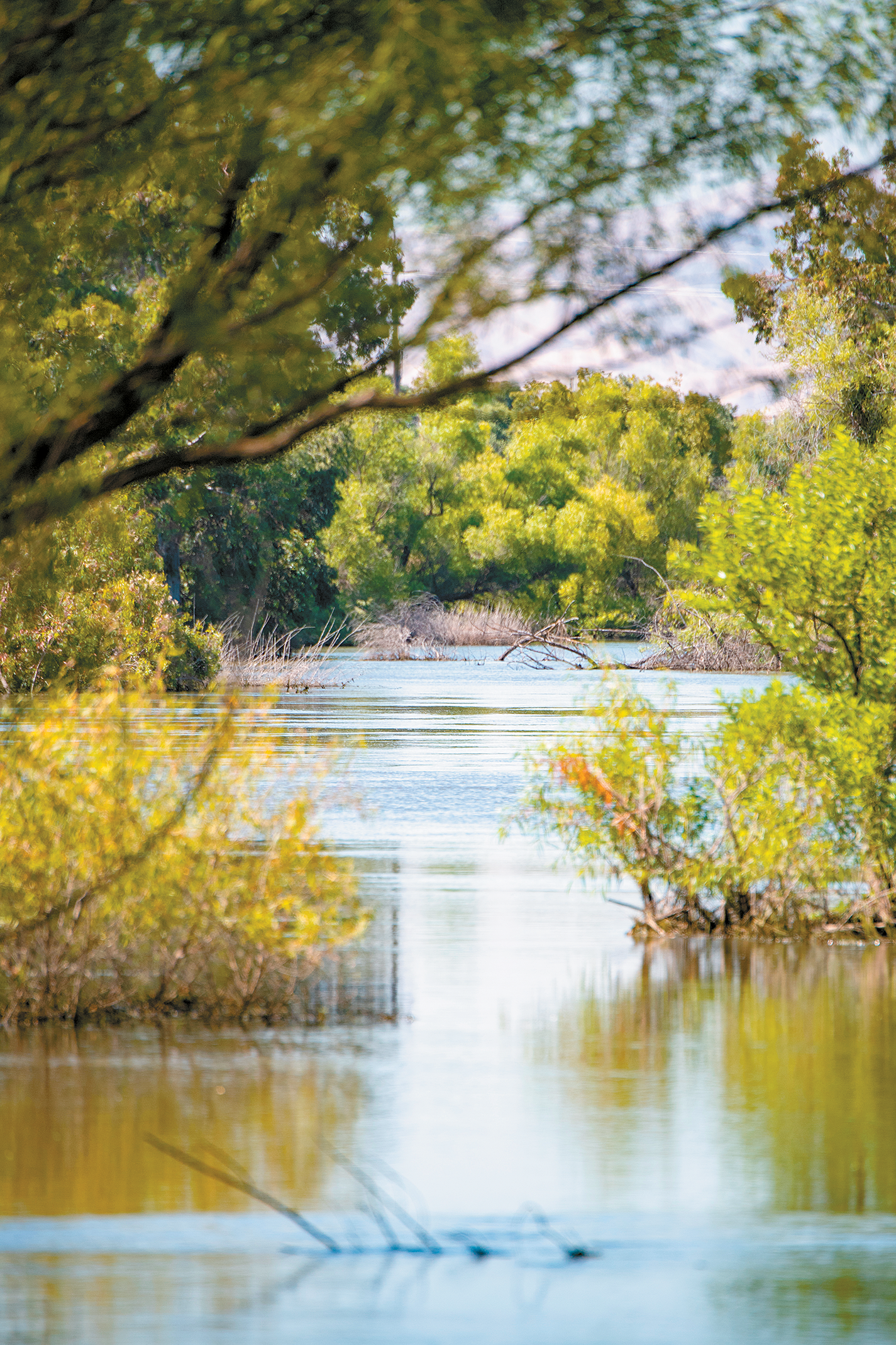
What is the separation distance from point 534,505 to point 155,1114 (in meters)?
92.9

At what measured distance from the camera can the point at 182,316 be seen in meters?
6.30

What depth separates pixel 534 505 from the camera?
99875 mm

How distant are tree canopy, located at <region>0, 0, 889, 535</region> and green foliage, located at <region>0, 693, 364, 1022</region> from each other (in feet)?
7.29

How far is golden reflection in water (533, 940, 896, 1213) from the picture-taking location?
709 centimetres

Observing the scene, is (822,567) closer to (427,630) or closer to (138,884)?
(138,884)

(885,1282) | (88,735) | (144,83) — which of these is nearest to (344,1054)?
(88,735)

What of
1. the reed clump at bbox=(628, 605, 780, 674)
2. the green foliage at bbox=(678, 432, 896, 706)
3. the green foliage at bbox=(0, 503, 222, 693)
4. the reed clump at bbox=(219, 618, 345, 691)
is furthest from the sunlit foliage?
the reed clump at bbox=(628, 605, 780, 674)

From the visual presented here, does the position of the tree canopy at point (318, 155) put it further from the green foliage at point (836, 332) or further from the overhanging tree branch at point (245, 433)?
the green foliage at point (836, 332)

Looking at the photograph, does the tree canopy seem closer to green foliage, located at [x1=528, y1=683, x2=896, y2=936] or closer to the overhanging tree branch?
the overhanging tree branch

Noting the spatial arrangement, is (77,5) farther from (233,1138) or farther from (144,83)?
(233,1138)

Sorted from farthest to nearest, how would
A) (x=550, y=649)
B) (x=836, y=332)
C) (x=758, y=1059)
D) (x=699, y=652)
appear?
(x=550, y=649)
(x=699, y=652)
(x=836, y=332)
(x=758, y=1059)

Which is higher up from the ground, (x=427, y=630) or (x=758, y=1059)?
(x=758, y=1059)

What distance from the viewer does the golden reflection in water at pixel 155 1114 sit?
6.74m

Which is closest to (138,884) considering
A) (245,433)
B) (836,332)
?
(245,433)
